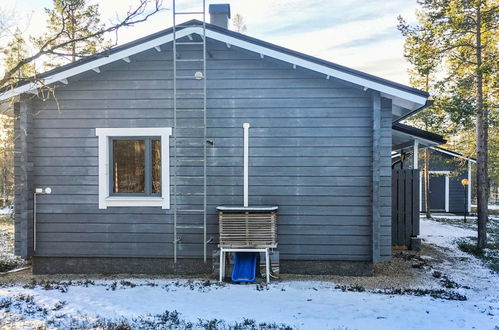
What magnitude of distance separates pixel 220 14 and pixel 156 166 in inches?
143

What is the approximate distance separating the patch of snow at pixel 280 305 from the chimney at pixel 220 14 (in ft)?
18.1

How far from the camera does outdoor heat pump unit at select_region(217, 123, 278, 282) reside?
686 centimetres

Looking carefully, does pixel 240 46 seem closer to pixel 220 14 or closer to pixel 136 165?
pixel 220 14

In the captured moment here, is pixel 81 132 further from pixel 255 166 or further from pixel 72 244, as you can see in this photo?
pixel 255 166

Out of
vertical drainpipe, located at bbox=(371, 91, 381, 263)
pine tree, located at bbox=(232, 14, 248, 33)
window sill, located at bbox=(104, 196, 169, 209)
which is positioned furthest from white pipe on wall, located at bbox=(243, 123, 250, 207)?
pine tree, located at bbox=(232, 14, 248, 33)

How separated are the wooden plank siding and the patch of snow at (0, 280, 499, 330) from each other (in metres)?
1.04

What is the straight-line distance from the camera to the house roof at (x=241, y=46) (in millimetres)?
6879

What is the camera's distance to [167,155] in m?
7.44

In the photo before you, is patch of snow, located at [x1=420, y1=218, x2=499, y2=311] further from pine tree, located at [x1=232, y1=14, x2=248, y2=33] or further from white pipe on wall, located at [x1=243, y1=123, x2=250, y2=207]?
pine tree, located at [x1=232, y1=14, x2=248, y2=33]

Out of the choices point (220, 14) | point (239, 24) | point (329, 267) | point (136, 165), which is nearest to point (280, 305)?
point (329, 267)

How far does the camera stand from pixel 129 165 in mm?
7539

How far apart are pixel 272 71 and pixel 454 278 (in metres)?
5.36

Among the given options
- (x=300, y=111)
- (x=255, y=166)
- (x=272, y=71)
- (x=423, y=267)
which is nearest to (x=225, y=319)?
(x=255, y=166)

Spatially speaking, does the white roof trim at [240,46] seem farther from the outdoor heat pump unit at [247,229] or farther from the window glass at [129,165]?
the outdoor heat pump unit at [247,229]
